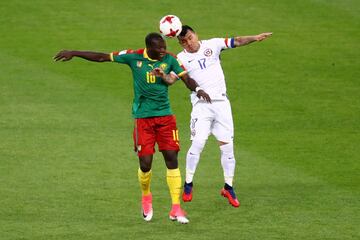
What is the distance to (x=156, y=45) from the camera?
50.4 ft

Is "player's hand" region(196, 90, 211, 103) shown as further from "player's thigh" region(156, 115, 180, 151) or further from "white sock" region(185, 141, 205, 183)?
"white sock" region(185, 141, 205, 183)

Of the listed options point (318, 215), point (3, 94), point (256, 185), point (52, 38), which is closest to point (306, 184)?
point (256, 185)

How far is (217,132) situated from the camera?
56.3ft

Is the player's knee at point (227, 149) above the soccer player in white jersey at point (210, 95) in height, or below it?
below

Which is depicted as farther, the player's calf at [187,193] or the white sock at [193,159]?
the white sock at [193,159]

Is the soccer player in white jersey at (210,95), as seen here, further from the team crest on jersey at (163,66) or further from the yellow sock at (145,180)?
the team crest on jersey at (163,66)

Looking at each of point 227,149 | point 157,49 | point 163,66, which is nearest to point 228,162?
point 227,149

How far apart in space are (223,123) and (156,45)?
87.5 inches

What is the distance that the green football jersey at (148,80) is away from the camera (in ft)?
51.2

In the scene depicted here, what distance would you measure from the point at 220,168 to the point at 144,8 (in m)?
11.9

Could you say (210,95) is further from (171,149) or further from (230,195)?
(171,149)

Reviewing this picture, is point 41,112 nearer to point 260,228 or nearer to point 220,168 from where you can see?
point 220,168

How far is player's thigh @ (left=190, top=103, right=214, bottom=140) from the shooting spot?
671 inches

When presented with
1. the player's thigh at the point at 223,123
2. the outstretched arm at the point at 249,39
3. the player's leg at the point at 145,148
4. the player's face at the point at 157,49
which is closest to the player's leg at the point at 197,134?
the player's thigh at the point at 223,123
